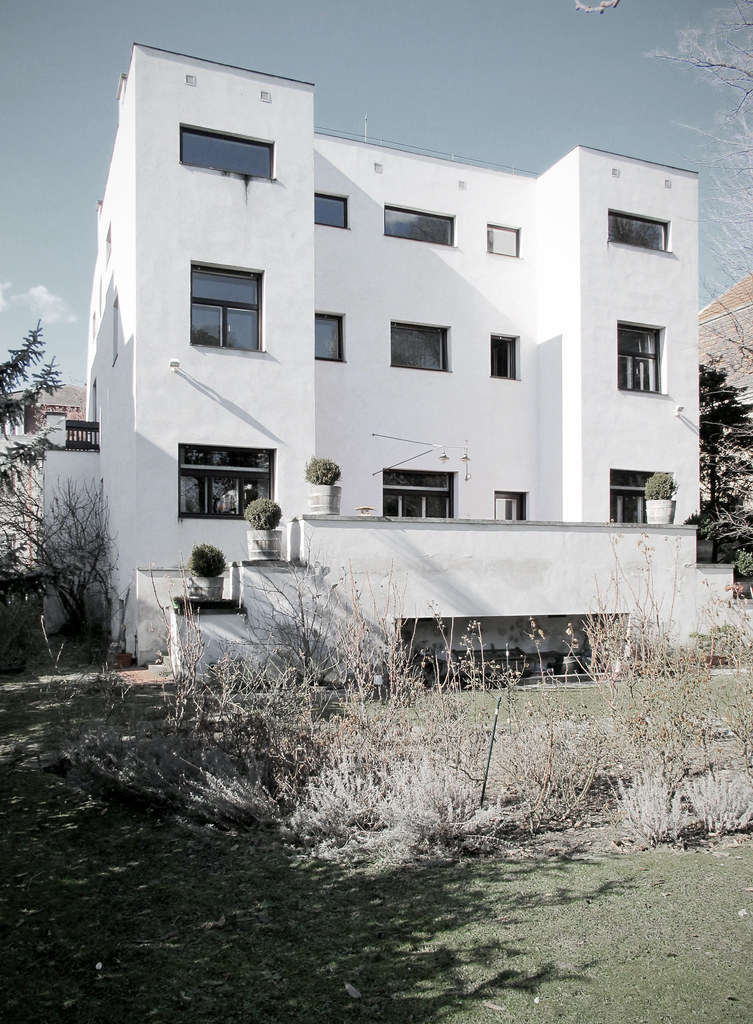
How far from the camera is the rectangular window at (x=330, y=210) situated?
15.2m

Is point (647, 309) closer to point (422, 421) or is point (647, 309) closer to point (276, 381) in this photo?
point (422, 421)

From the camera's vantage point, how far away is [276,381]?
13.0 m

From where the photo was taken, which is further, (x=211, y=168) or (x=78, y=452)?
(x=78, y=452)

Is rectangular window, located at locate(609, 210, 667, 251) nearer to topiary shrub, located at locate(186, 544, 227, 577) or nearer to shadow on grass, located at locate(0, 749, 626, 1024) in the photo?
topiary shrub, located at locate(186, 544, 227, 577)

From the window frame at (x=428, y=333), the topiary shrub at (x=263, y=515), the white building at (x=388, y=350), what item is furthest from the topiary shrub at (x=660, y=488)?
the topiary shrub at (x=263, y=515)

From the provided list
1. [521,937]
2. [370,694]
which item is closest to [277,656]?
[370,694]

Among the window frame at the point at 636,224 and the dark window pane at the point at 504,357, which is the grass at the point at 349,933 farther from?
the window frame at the point at 636,224

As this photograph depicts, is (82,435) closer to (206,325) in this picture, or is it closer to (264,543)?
(206,325)

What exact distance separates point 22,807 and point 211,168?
10.8 metres

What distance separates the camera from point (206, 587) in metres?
10.7

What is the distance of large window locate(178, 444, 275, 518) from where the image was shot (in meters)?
12.5

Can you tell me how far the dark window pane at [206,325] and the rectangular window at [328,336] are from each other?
254 cm

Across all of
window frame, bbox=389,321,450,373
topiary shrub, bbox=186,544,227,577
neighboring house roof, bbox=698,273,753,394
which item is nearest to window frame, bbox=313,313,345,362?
window frame, bbox=389,321,450,373

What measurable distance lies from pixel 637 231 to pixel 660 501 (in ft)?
21.7
